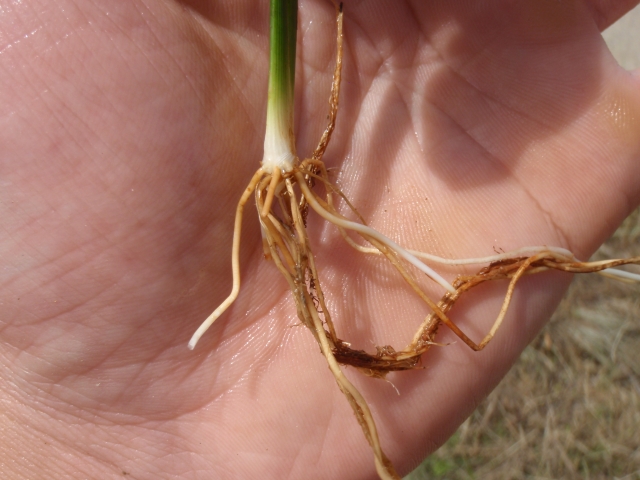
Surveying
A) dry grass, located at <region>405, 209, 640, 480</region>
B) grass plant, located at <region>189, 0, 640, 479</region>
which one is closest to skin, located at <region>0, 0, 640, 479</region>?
grass plant, located at <region>189, 0, 640, 479</region>

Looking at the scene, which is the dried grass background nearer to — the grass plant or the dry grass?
the dry grass

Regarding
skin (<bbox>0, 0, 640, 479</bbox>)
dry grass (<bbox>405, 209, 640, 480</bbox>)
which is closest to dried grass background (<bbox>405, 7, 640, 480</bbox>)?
dry grass (<bbox>405, 209, 640, 480</bbox>)

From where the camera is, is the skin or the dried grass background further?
the dried grass background

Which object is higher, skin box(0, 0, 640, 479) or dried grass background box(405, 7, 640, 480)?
skin box(0, 0, 640, 479)

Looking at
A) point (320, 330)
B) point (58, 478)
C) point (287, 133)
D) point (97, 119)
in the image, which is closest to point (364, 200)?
point (287, 133)

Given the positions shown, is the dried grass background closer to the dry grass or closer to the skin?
the dry grass

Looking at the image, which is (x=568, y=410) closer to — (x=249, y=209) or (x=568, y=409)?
(x=568, y=409)

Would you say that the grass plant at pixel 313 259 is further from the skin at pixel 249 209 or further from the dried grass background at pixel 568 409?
the dried grass background at pixel 568 409

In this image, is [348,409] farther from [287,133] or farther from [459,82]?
[459,82]
